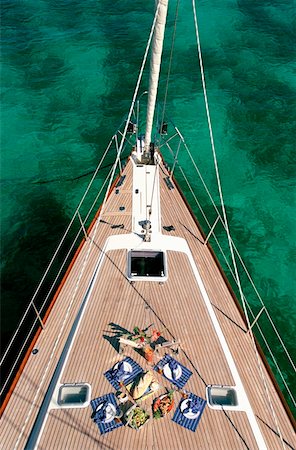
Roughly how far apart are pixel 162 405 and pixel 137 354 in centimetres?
140

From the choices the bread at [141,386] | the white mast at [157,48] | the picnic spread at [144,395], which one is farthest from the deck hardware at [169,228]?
the bread at [141,386]

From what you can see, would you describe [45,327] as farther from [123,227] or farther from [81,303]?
[123,227]

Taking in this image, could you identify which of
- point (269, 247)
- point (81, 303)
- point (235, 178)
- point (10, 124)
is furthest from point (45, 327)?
point (10, 124)

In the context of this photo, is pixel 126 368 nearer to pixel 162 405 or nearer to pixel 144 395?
pixel 144 395

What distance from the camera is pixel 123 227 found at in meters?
11.6

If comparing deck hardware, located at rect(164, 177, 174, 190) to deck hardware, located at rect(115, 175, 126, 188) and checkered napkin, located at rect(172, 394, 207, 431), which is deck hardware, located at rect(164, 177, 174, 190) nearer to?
deck hardware, located at rect(115, 175, 126, 188)

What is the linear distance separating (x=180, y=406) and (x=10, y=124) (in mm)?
18170

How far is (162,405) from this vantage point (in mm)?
7828

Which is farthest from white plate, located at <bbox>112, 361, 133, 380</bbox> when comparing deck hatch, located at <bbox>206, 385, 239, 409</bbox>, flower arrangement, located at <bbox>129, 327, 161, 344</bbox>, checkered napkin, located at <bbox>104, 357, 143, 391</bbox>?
deck hatch, located at <bbox>206, 385, 239, 409</bbox>

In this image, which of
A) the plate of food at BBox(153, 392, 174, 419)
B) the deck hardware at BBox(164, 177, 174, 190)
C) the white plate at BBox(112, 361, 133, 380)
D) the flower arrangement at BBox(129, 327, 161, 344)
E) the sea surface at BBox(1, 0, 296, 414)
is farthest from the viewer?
the sea surface at BBox(1, 0, 296, 414)

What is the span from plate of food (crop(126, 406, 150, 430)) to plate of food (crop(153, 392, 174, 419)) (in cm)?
23

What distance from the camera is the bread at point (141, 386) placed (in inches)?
312

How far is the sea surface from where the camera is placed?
49.9 ft

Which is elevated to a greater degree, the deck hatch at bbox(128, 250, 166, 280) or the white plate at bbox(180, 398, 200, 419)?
the deck hatch at bbox(128, 250, 166, 280)
